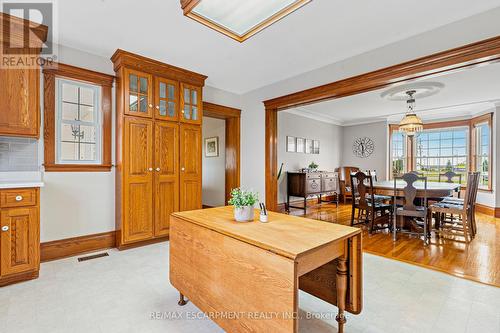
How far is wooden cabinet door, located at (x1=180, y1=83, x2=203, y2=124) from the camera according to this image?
11.9 feet

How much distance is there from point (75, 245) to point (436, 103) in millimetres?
7402

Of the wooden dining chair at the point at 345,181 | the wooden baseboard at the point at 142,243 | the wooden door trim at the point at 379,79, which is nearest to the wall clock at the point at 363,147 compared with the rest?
the wooden dining chair at the point at 345,181

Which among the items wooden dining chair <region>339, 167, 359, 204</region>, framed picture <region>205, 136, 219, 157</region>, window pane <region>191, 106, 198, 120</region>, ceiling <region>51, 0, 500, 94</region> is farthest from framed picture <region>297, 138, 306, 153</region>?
window pane <region>191, 106, 198, 120</region>

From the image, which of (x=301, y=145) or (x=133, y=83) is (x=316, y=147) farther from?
(x=133, y=83)

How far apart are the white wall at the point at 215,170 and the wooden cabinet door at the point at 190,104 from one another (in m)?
1.74

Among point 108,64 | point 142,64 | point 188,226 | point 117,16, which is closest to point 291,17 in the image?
point 117,16

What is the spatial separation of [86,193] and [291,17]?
3.16m

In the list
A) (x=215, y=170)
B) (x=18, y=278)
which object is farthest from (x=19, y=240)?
(x=215, y=170)

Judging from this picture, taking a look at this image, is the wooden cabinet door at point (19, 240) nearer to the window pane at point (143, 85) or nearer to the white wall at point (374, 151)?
the window pane at point (143, 85)

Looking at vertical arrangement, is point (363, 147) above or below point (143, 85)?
below

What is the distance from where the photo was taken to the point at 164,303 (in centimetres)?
191

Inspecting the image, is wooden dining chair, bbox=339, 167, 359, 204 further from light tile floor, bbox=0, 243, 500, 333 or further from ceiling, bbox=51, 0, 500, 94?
light tile floor, bbox=0, 243, 500, 333

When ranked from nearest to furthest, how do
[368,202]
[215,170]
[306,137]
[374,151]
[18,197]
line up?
1. [18,197]
2. [368,202]
3. [215,170]
4. [306,137]
5. [374,151]

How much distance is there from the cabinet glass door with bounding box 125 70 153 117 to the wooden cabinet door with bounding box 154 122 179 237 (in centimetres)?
26
